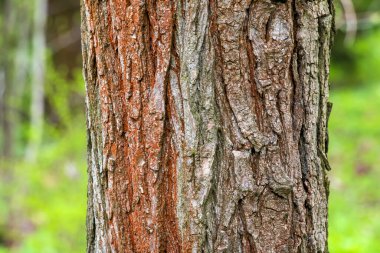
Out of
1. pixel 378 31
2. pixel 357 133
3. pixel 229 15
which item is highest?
pixel 378 31

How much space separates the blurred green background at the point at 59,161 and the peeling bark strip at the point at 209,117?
258 cm

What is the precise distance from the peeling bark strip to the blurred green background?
2.58 m

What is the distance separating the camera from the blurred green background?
→ 18.2 ft

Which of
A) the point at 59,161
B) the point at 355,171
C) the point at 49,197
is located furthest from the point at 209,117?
the point at 59,161

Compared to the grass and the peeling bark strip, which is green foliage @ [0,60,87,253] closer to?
the grass

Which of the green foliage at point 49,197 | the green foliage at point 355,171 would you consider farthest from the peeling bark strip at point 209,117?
the green foliage at point 49,197

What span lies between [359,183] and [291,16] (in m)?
5.15

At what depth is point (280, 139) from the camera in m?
1.64

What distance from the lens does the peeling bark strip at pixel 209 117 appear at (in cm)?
158

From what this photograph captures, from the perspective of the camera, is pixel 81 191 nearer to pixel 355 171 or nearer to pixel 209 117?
pixel 355 171

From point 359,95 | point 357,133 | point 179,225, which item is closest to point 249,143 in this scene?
point 179,225

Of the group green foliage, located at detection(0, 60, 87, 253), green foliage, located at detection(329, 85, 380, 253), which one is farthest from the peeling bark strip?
green foliage, located at detection(0, 60, 87, 253)

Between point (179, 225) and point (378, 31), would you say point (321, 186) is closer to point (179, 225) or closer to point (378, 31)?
point (179, 225)

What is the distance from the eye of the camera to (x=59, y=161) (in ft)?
29.1
